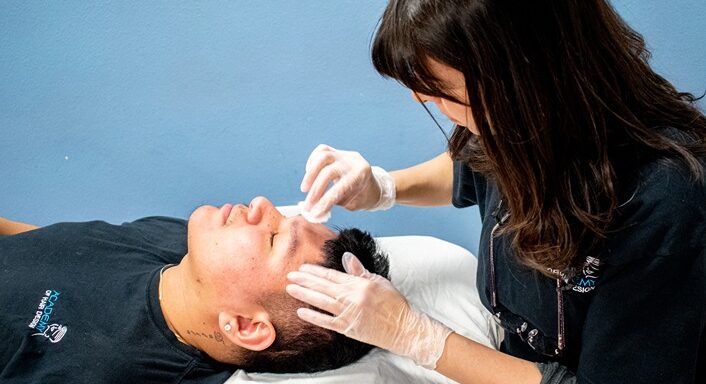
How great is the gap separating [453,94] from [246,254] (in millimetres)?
619

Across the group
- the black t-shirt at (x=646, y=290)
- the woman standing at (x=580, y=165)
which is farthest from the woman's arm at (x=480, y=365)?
the black t-shirt at (x=646, y=290)

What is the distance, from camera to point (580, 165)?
896mm

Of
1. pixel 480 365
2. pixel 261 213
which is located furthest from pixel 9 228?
pixel 480 365

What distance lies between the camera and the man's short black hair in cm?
132

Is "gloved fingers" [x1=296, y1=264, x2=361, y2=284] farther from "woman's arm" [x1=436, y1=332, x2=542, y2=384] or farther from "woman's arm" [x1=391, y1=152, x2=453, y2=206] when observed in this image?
"woman's arm" [x1=391, y1=152, x2=453, y2=206]

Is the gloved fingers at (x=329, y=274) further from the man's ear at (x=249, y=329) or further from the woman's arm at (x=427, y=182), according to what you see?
the woman's arm at (x=427, y=182)

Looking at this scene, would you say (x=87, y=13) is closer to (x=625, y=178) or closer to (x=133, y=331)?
(x=133, y=331)

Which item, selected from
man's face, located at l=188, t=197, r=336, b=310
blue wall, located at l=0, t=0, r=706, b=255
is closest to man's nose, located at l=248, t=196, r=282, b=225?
man's face, located at l=188, t=197, r=336, b=310

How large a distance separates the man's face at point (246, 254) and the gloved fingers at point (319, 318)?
12cm

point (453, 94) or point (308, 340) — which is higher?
point (453, 94)

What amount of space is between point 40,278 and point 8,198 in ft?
2.56

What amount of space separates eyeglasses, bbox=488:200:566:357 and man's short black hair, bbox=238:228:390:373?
32 centimetres

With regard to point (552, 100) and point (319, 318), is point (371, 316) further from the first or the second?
point (552, 100)

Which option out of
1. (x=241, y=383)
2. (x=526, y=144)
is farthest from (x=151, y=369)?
(x=526, y=144)
